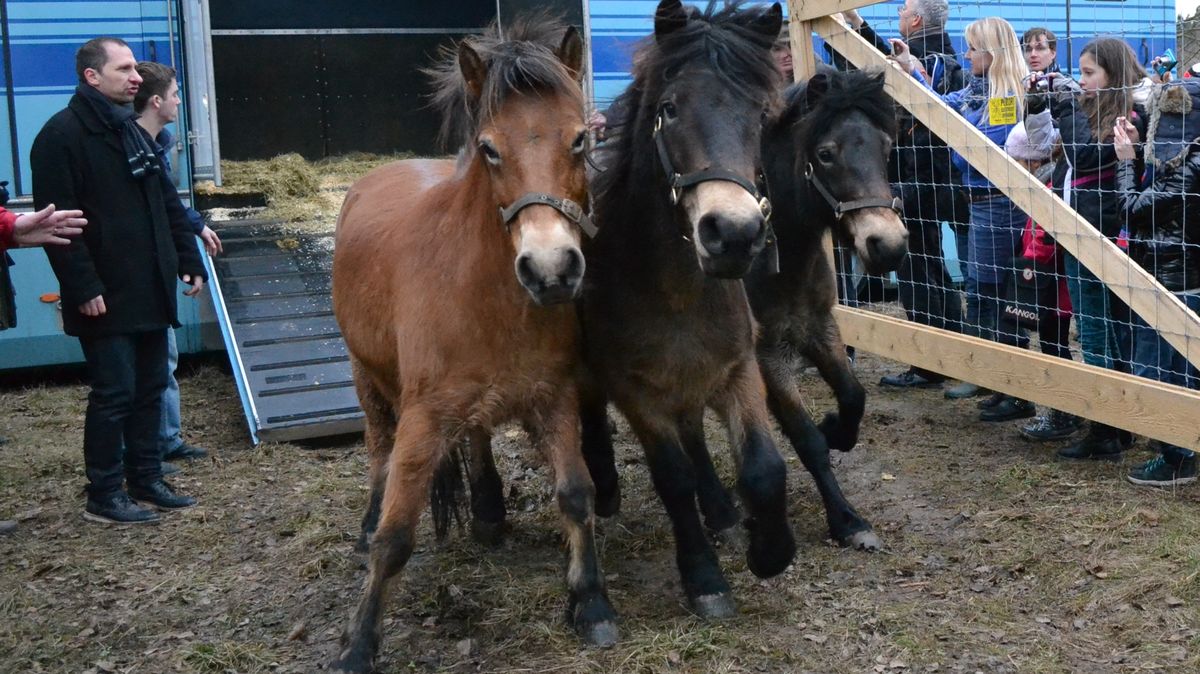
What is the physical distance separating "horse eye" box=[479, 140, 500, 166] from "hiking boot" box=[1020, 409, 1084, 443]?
3.83m

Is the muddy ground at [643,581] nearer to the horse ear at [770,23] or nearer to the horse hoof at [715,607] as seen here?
the horse hoof at [715,607]

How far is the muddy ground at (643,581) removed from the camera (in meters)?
3.58

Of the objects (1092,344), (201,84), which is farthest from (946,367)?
(201,84)

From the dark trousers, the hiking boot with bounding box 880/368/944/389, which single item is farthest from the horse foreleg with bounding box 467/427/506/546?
the hiking boot with bounding box 880/368/944/389

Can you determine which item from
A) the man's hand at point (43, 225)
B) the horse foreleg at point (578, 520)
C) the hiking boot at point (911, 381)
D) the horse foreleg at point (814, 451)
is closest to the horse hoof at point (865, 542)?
the horse foreleg at point (814, 451)

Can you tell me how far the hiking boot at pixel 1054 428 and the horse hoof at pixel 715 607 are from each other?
281 cm

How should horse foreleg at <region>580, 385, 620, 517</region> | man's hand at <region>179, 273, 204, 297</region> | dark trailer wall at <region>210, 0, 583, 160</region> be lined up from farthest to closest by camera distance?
dark trailer wall at <region>210, 0, 583, 160</region>, man's hand at <region>179, 273, 204, 297</region>, horse foreleg at <region>580, 385, 620, 517</region>

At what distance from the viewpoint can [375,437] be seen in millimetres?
4781

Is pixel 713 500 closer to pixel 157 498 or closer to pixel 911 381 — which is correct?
pixel 157 498

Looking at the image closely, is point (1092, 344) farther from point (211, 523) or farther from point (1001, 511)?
point (211, 523)

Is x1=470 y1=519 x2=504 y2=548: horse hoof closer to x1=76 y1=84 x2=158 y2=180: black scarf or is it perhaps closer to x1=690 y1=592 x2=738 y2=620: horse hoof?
x1=690 y1=592 x2=738 y2=620: horse hoof

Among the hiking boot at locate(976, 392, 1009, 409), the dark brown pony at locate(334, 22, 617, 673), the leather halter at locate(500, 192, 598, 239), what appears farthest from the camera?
the hiking boot at locate(976, 392, 1009, 409)

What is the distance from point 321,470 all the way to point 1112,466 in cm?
408

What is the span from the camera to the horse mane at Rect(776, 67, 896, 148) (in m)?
4.56
